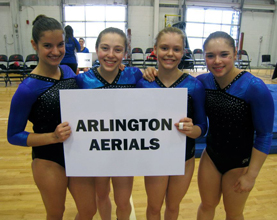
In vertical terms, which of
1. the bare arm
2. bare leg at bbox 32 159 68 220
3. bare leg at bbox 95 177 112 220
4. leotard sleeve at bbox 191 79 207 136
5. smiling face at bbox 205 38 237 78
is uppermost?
smiling face at bbox 205 38 237 78

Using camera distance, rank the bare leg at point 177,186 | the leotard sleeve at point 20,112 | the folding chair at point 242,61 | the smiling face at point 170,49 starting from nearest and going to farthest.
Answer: the leotard sleeve at point 20,112, the smiling face at point 170,49, the bare leg at point 177,186, the folding chair at point 242,61

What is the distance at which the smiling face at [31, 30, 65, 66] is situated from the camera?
1.09m

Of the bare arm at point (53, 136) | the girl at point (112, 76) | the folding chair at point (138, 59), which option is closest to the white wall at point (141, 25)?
the folding chair at point (138, 59)

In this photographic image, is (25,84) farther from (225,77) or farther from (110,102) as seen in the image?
(225,77)

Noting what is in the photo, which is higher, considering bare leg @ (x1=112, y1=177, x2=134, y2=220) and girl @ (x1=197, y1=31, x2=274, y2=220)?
girl @ (x1=197, y1=31, x2=274, y2=220)

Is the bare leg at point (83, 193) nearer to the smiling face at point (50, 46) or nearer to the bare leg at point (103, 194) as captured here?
the bare leg at point (103, 194)

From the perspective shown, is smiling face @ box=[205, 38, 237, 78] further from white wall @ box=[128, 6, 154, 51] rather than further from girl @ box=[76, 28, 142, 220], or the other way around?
white wall @ box=[128, 6, 154, 51]

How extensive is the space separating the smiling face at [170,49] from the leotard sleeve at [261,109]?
44 cm

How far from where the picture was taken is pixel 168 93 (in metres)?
1.08

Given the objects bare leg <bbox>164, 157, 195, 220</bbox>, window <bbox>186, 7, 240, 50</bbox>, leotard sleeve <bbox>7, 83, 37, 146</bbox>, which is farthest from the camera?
window <bbox>186, 7, 240, 50</bbox>

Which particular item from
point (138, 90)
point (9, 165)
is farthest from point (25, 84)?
point (9, 165)

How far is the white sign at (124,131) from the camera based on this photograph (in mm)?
1081

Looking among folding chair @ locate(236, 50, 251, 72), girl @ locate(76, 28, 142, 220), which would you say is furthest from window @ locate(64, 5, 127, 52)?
girl @ locate(76, 28, 142, 220)

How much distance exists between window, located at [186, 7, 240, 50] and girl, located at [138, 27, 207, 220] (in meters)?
11.4
